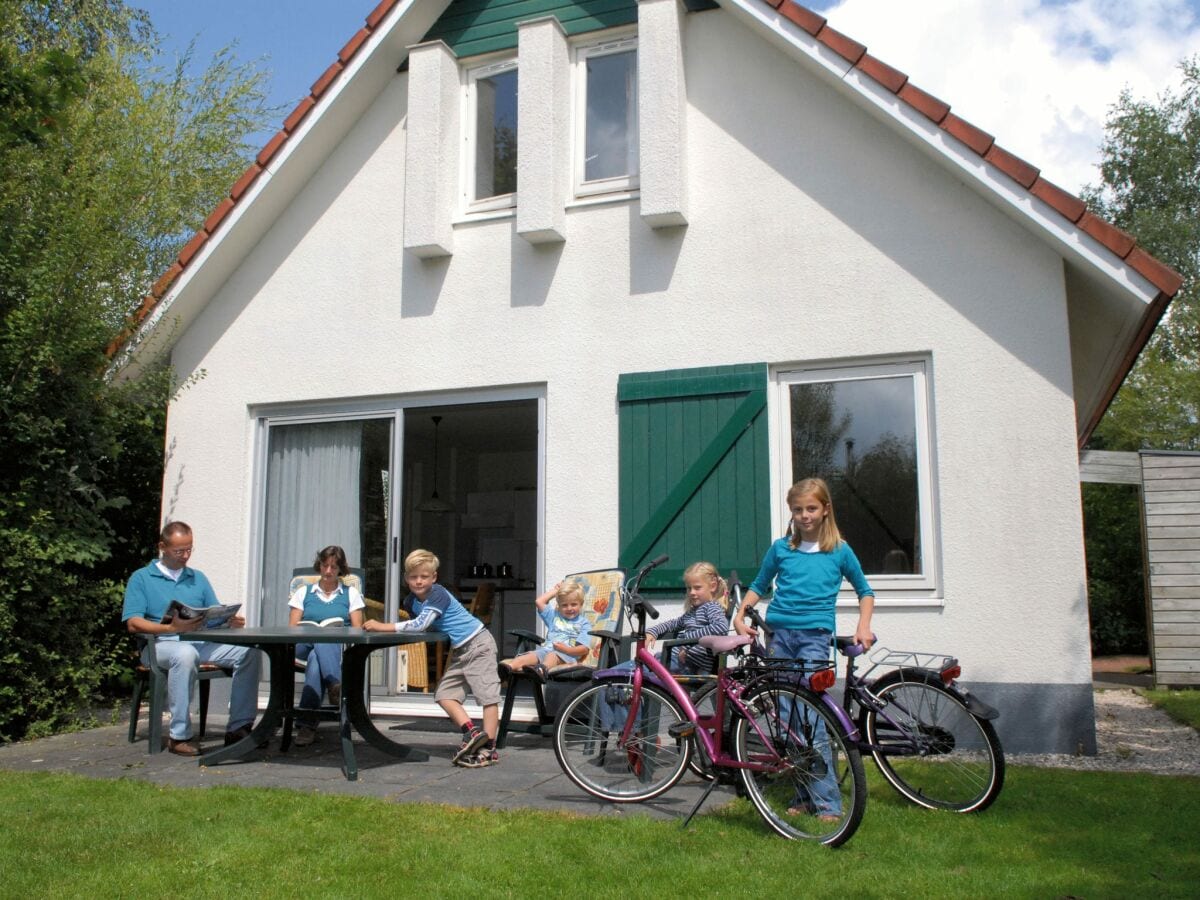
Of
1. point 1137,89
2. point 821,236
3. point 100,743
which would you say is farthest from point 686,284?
point 1137,89

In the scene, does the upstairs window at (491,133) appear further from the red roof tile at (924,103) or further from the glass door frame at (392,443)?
the red roof tile at (924,103)

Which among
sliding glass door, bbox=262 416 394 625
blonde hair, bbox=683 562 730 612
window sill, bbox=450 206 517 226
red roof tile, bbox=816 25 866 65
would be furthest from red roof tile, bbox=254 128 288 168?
blonde hair, bbox=683 562 730 612

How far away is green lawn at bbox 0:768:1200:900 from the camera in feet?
12.3

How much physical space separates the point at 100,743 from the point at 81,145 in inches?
206

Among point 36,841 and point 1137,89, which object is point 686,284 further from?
point 1137,89

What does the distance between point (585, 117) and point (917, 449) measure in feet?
11.3

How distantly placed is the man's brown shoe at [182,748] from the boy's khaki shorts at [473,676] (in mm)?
1502

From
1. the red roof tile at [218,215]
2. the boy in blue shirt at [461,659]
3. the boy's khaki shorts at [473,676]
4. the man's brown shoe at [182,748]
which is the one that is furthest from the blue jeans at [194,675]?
the red roof tile at [218,215]

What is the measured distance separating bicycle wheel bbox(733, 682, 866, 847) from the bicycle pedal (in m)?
0.24

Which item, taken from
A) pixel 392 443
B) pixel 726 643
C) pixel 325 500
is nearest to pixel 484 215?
pixel 392 443

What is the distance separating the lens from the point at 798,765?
14.3ft

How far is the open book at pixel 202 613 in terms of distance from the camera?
250 inches

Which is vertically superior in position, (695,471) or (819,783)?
(695,471)

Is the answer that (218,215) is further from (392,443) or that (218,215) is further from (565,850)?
(565,850)
